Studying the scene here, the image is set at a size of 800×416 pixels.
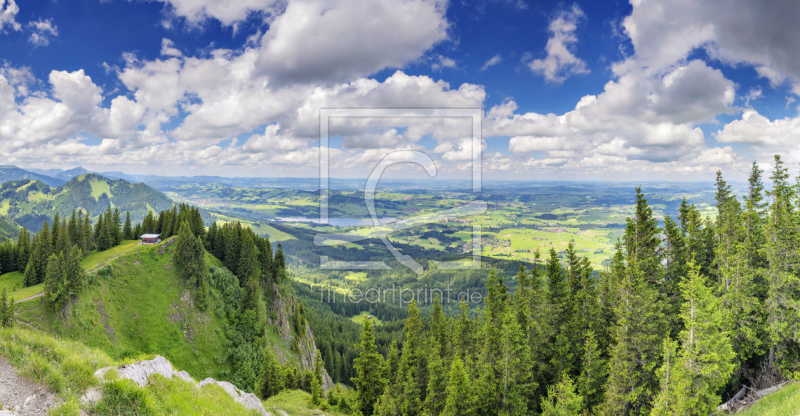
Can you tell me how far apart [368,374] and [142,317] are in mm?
46207

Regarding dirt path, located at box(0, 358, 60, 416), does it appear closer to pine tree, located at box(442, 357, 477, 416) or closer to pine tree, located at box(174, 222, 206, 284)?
pine tree, located at box(442, 357, 477, 416)

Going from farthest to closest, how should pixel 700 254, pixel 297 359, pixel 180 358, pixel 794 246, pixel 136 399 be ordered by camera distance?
pixel 297 359
pixel 180 358
pixel 700 254
pixel 794 246
pixel 136 399

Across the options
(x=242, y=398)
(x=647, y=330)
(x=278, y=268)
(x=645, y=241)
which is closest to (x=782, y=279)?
(x=645, y=241)

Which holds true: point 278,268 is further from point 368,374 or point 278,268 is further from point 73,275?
point 368,374

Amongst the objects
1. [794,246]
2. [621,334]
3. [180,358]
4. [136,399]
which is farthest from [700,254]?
[180,358]

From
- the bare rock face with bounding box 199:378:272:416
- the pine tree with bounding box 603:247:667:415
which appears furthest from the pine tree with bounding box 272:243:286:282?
the pine tree with bounding box 603:247:667:415

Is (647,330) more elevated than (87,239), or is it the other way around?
(87,239)

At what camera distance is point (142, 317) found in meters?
58.3

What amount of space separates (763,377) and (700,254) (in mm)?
12802

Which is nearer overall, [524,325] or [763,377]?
[763,377]

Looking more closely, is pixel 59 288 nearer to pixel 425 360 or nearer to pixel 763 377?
pixel 425 360

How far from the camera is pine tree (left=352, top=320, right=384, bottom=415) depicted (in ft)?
137

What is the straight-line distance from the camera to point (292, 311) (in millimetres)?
93188

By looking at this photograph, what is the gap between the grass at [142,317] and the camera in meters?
49.9
